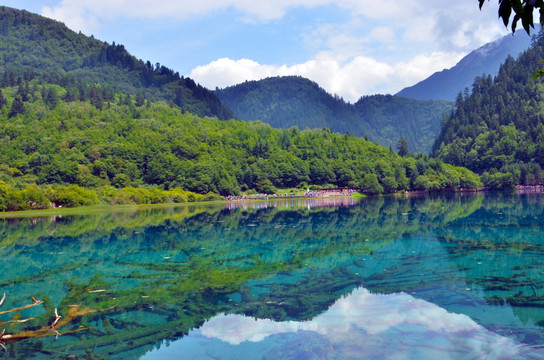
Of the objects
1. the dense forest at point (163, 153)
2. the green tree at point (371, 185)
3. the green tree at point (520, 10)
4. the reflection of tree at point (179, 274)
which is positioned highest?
the dense forest at point (163, 153)

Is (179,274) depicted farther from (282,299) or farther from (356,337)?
(356,337)

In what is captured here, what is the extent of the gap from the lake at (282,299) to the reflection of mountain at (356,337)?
3 centimetres

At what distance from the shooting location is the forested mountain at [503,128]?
12631cm

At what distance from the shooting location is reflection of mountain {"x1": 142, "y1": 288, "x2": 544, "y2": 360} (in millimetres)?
8836

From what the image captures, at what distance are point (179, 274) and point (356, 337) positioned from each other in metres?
8.96

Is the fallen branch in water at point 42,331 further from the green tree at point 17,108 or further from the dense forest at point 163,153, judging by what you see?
the green tree at point 17,108

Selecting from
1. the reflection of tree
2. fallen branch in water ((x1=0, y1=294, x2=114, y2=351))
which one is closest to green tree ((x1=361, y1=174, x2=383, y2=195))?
the reflection of tree

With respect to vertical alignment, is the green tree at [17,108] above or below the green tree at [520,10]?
above

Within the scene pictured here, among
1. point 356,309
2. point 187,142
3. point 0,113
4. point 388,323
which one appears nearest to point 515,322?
point 388,323

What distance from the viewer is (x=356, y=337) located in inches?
383

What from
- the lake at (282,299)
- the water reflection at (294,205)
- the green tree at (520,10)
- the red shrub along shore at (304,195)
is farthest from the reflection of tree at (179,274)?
the red shrub along shore at (304,195)

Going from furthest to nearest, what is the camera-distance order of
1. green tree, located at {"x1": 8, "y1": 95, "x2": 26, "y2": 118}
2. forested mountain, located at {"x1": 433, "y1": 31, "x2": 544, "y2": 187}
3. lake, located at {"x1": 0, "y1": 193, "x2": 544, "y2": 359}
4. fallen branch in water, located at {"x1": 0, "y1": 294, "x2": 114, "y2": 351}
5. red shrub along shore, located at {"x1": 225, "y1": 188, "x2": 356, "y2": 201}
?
forested mountain, located at {"x1": 433, "y1": 31, "x2": 544, "y2": 187} < green tree, located at {"x1": 8, "y1": 95, "x2": 26, "y2": 118} < red shrub along shore, located at {"x1": 225, "y1": 188, "x2": 356, "y2": 201} < fallen branch in water, located at {"x1": 0, "y1": 294, "x2": 114, "y2": 351} < lake, located at {"x1": 0, "y1": 193, "x2": 544, "y2": 359}

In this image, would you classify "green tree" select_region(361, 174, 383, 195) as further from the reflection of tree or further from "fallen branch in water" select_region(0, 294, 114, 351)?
"fallen branch in water" select_region(0, 294, 114, 351)

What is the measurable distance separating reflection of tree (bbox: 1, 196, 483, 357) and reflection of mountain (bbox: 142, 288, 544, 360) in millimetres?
640
